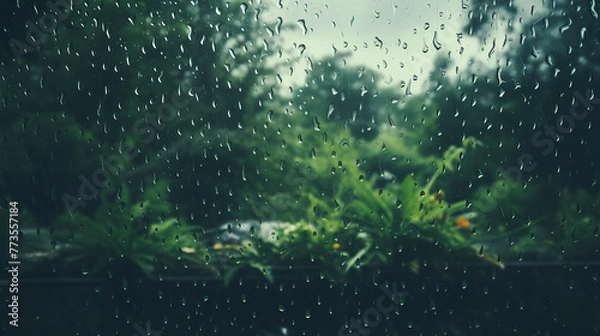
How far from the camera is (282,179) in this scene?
4.81 feet

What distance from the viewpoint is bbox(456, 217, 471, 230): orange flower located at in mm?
1458

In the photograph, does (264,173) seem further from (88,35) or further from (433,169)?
(88,35)

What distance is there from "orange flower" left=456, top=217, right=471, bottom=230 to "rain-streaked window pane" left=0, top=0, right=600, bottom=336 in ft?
0.05

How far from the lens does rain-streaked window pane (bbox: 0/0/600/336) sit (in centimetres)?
130

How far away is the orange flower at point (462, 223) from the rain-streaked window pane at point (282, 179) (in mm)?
16

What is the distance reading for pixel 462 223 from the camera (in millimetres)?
1466

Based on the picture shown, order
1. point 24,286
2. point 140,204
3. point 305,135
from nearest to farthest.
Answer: point 24,286 < point 140,204 < point 305,135

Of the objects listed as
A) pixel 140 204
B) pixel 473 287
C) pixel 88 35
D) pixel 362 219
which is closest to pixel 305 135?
pixel 362 219

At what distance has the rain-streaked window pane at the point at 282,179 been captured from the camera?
4.28 ft

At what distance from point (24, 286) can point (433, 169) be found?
4.17ft

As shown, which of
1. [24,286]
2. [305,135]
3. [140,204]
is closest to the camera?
[24,286]

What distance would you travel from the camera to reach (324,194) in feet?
4.97

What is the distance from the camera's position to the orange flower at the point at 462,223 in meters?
1.46

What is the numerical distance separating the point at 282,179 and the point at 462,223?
59cm
